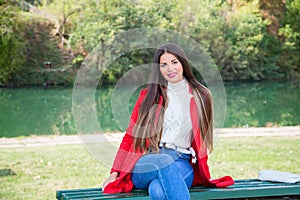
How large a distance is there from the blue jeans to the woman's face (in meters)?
0.34

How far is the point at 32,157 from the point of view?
18.8 feet

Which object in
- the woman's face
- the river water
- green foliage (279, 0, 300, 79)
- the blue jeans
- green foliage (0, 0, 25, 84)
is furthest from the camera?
green foliage (279, 0, 300, 79)

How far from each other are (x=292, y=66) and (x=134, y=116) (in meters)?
18.1

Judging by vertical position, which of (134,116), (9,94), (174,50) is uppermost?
(174,50)

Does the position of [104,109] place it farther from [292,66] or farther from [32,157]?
[292,66]

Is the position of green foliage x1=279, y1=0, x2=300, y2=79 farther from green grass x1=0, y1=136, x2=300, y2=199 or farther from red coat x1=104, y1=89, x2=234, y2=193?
red coat x1=104, y1=89, x2=234, y2=193

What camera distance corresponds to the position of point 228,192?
9.38ft

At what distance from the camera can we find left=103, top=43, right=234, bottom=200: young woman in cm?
281

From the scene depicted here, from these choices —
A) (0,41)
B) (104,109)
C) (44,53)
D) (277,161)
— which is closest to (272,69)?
(44,53)

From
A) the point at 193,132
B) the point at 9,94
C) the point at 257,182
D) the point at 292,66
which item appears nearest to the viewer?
the point at 193,132

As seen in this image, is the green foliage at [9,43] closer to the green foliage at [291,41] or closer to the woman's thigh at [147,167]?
the green foliage at [291,41]

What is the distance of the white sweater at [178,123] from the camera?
284 cm

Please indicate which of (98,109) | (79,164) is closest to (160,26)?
(98,109)

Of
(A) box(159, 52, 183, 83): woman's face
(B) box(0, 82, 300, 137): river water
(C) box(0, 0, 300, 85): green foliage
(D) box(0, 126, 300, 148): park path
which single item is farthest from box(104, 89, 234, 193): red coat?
(C) box(0, 0, 300, 85): green foliage
